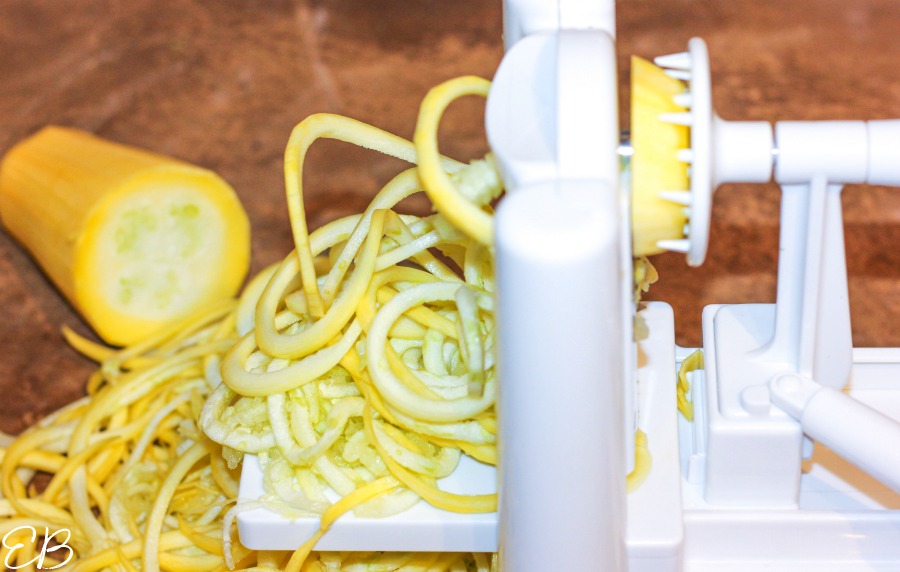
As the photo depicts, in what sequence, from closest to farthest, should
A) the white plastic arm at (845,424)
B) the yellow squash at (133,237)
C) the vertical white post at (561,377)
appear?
the vertical white post at (561,377) < the white plastic arm at (845,424) < the yellow squash at (133,237)

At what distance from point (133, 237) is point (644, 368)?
697mm

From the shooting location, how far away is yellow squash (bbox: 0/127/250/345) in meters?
1.30

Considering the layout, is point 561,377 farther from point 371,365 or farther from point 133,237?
point 133,237

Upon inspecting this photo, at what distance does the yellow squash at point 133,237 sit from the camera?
130 centimetres

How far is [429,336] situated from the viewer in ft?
2.79

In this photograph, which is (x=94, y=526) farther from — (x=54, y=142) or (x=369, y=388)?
(x=54, y=142)

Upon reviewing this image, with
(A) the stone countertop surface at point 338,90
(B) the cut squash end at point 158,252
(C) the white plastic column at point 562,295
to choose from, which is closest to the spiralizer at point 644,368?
(C) the white plastic column at point 562,295

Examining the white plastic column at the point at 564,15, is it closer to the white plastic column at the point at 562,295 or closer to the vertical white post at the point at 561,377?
the white plastic column at the point at 562,295

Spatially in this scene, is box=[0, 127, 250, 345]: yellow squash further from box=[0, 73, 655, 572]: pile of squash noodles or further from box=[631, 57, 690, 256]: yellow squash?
box=[631, 57, 690, 256]: yellow squash

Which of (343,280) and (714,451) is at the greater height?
(343,280)

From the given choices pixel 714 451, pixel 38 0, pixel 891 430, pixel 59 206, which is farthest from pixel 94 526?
pixel 38 0

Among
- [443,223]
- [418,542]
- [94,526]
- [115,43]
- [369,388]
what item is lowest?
[94,526]

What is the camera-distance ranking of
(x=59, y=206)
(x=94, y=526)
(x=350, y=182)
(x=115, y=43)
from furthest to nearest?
1. (x=115, y=43)
2. (x=350, y=182)
3. (x=59, y=206)
4. (x=94, y=526)

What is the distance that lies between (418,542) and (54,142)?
39.1 inches
